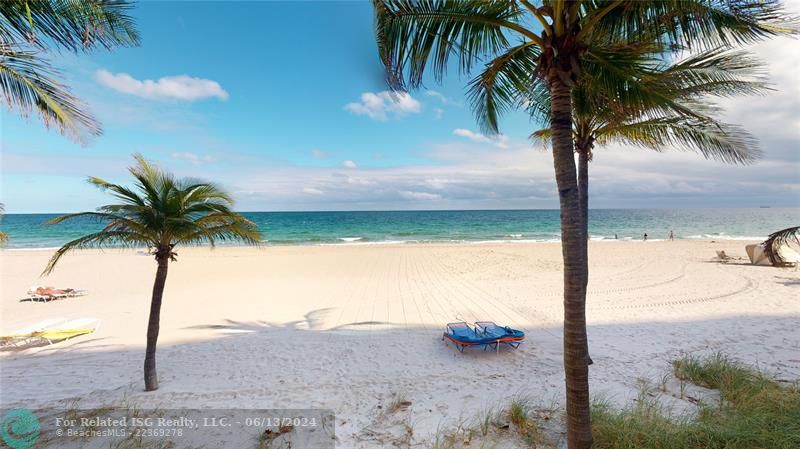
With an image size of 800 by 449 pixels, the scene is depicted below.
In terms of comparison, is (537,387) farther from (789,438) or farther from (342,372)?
(342,372)

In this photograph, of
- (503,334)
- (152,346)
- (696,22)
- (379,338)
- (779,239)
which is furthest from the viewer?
(379,338)

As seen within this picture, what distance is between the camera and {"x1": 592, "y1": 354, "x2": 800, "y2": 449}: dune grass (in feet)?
11.6

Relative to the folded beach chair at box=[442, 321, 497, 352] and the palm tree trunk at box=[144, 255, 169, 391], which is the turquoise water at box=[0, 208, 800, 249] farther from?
the folded beach chair at box=[442, 321, 497, 352]

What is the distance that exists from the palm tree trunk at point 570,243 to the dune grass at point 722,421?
2.78 feet

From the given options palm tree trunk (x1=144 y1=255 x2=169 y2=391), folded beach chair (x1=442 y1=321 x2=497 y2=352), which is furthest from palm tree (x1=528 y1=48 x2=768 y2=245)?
palm tree trunk (x1=144 y1=255 x2=169 y2=391)

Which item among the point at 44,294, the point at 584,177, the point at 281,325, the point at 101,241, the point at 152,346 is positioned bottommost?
the point at 281,325

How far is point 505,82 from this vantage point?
4770mm

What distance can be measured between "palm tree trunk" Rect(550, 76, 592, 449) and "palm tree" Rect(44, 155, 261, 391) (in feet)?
15.9

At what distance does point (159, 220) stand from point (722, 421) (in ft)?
26.6

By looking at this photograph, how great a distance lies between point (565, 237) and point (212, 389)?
5948 mm

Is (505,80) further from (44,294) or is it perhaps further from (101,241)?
(44,294)

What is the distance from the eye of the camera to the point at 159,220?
514cm

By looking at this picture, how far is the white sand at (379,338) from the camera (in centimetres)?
527

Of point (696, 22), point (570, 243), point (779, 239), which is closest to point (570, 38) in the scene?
point (696, 22)
